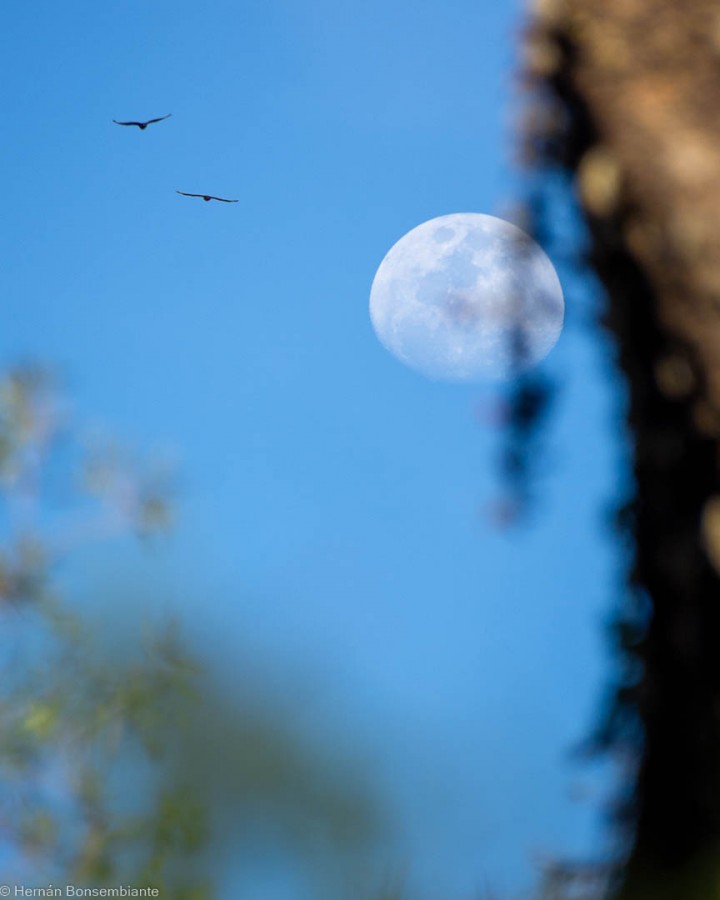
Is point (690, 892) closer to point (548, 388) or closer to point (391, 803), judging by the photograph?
point (548, 388)

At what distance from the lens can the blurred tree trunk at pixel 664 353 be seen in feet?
4.92

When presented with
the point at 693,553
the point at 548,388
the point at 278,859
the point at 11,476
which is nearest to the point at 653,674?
the point at 693,553

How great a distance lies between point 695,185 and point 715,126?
13 centimetres

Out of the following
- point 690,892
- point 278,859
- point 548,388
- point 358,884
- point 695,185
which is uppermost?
point 695,185

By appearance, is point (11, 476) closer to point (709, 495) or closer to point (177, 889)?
point (177, 889)

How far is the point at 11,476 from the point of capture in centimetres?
639

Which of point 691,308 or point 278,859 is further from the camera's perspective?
point 278,859

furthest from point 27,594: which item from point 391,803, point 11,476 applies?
point 391,803

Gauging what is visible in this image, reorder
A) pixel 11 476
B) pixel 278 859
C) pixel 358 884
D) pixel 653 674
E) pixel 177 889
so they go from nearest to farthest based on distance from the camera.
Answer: pixel 653 674
pixel 358 884
pixel 177 889
pixel 278 859
pixel 11 476

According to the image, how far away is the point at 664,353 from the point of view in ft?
5.20

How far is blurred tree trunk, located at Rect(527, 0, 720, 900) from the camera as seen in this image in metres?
1.50

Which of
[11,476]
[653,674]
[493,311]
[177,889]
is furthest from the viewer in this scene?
[11,476]

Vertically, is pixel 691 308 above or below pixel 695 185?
below

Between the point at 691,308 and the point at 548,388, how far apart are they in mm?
535
